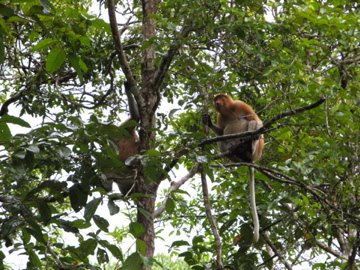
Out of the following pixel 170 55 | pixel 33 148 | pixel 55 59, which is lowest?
pixel 33 148

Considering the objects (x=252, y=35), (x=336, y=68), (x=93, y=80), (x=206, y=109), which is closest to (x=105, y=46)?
(x=93, y=80)

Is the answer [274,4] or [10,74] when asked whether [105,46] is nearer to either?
[10,74]

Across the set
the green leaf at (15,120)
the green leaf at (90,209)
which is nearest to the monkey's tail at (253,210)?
the green leaf at (90,209)

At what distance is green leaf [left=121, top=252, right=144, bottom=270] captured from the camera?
7.47ft

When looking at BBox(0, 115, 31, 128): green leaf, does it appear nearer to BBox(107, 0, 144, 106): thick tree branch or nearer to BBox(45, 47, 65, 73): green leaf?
BBox(45, 47, 65, 73): green leaf

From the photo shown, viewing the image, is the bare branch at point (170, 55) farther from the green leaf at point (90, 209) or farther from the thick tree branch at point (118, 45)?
the green leaf at point (90, 209)

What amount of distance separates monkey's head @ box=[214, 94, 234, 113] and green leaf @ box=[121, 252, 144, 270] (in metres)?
3.27

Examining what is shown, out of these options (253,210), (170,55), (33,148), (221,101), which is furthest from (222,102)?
(33,148)

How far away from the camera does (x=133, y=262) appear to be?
7.54ft

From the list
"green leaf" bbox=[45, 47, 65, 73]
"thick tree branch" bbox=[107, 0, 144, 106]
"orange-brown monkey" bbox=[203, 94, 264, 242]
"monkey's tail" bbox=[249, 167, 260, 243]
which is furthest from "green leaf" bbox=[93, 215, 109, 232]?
"orange-brown monkey" bbox=[203, 94, 264, 242]

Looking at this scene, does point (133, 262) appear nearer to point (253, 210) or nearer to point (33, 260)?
point (33, 260)

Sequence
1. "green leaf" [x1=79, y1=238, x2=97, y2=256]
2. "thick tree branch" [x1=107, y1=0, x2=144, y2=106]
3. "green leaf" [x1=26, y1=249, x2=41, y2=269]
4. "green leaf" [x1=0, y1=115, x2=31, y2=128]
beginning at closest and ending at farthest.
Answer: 1. "green leaf" [x1=0, y1=115, x2=31, y2=128]
2. "green leaf" [x1=79, y1=238, x2=97, y2=256]
3. "green leaf" [x1=26, y1=249, x2=41, y2=269]
4. "thick tree branch" [x1=107, y1=0, x2=144, y2=106]

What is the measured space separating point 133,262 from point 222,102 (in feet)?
11.1

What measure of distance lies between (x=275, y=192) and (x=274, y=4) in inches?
51.6
